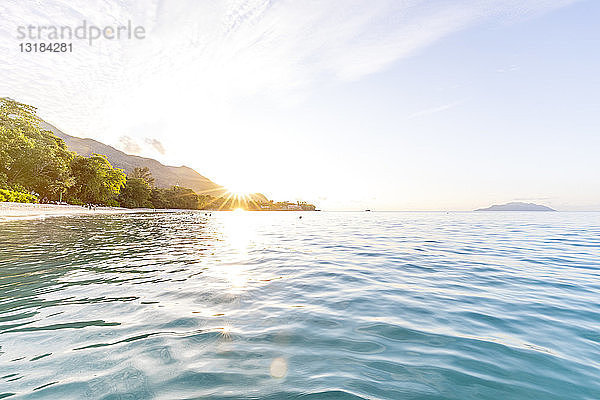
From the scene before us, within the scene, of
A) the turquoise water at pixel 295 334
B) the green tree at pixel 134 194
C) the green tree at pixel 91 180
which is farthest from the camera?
the green tree at pixel 134 194

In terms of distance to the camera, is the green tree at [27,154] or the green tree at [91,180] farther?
the green tree at [91,180]

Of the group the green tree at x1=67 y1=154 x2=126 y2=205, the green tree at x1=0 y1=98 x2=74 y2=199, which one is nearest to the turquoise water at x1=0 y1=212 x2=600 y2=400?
the green tree at x1=0 y1=98 x2=74 y2=199

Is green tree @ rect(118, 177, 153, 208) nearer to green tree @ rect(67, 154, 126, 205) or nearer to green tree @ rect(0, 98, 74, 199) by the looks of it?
green tree @ rect(67, 154, 126, 205)

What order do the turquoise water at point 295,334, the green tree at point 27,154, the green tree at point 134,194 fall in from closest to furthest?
the turquoise water at point 295,334, the green tree at point 27,154, the green tree at point 134,194

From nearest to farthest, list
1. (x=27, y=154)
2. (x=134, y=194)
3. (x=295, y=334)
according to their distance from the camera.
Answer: (x=295, y=334) → (x=27, y=154) → (x=134, y=194)

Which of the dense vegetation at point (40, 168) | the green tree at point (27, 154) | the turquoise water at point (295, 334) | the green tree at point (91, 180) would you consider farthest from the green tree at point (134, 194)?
the turquoise water at point (295, 334)

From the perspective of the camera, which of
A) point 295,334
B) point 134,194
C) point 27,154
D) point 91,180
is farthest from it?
point 134,194

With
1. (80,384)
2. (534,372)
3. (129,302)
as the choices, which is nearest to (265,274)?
(129,302)

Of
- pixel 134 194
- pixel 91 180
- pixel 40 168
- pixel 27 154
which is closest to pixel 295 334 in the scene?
pixel 27 154

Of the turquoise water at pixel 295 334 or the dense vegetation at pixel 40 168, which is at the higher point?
the dense vegetation at pixel 40 168

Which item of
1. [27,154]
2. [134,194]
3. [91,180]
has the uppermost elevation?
[27,154]

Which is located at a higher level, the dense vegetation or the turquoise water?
the dense vegetation

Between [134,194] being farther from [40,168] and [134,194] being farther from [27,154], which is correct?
[27,154]

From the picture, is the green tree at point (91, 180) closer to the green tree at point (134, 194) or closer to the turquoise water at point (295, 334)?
the green tree at point (134, 194)
